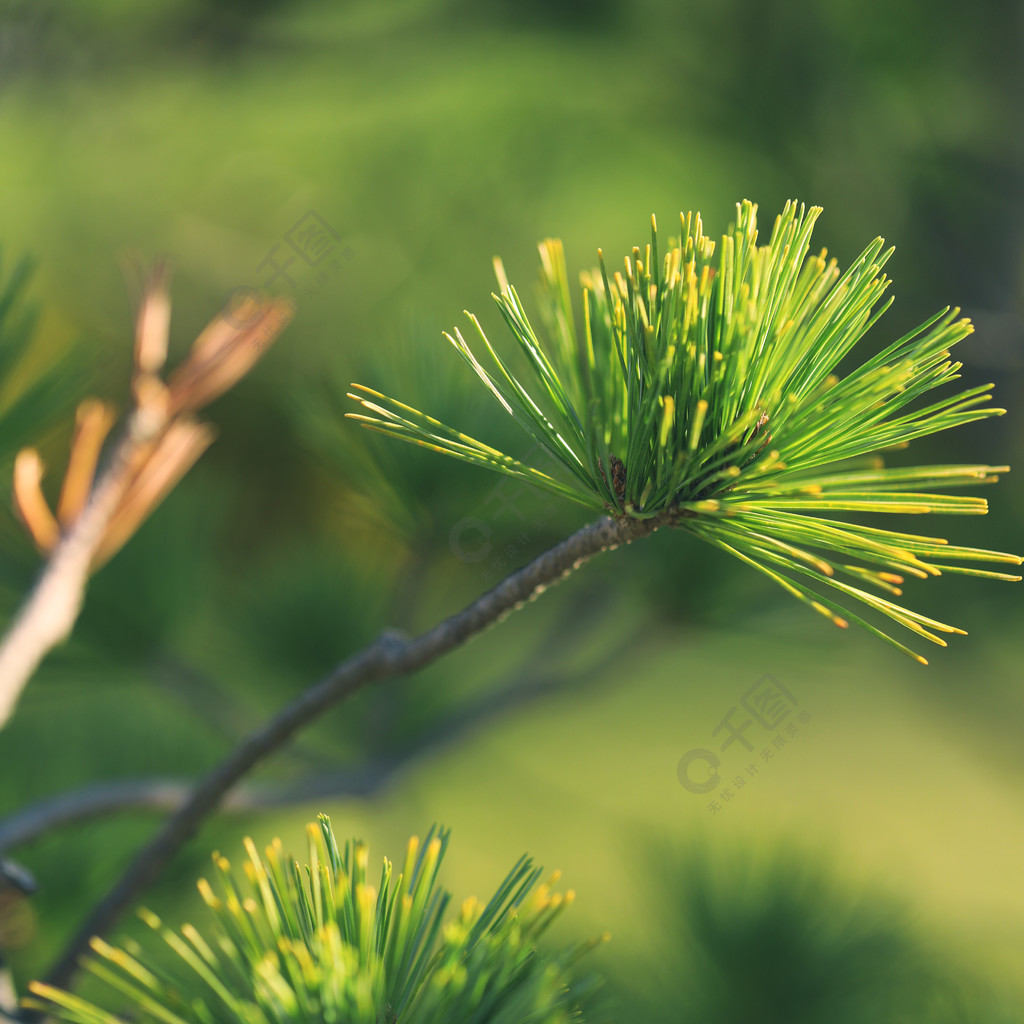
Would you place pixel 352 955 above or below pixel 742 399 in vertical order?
below

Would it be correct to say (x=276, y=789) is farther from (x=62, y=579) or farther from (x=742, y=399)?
(x=742, y=399)

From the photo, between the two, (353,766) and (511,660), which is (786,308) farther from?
(511,660)

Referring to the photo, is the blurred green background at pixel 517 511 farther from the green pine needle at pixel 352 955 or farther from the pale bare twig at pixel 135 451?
the green pine needle at pixel 352 955

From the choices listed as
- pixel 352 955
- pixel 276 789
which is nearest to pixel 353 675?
pixel 352 955

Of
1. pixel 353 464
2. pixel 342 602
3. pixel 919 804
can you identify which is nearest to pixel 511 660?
pixel 919 804

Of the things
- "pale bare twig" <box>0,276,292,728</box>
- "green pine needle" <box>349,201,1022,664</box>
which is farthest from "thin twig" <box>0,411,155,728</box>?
"green pine needle" <box>349,201,1022,664</box>

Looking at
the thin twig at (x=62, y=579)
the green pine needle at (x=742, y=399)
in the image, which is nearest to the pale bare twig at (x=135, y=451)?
the thin twig at (x=62, y=579)
